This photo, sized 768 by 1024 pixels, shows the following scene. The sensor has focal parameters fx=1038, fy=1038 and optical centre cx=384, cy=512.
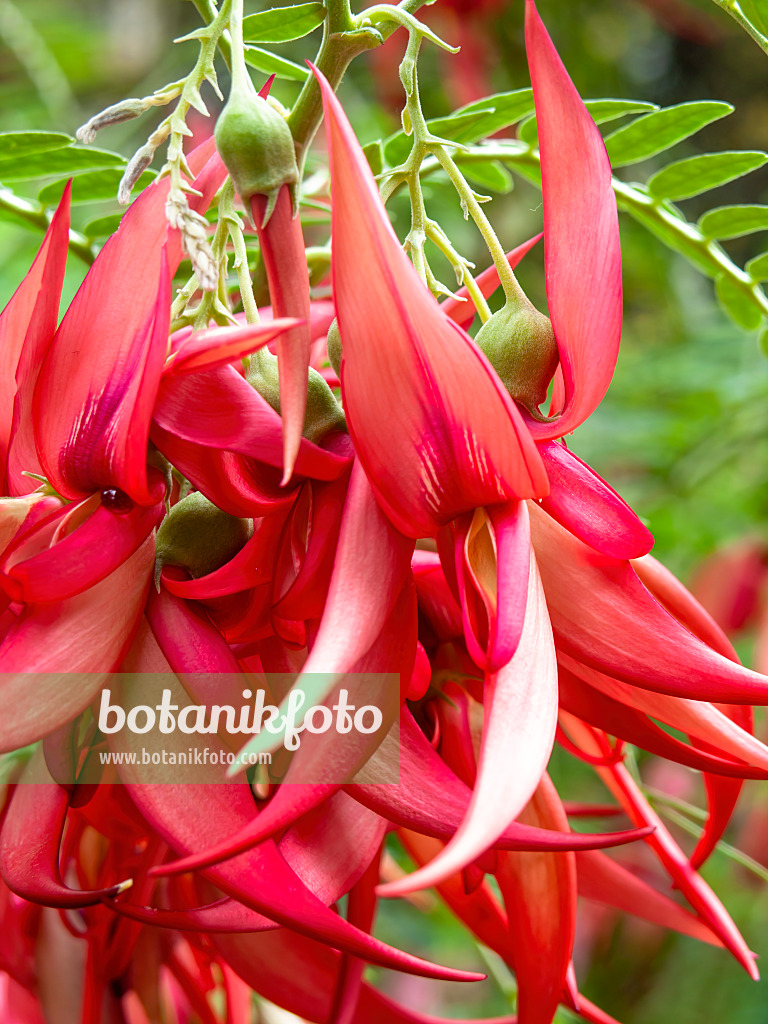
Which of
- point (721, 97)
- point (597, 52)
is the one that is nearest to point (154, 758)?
point (597, 52)

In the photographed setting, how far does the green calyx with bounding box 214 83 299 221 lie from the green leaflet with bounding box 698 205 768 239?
0.45 meters

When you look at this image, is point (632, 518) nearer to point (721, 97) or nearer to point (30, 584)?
point (30, 584)

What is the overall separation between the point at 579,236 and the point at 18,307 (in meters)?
0.26

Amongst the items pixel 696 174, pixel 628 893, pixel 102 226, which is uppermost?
pixel 696 174

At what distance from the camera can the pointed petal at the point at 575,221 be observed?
1.34 feet

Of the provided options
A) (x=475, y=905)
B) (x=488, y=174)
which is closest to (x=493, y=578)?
(x=475, y=905)

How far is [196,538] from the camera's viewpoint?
463 mm

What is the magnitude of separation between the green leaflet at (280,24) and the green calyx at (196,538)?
0.30m

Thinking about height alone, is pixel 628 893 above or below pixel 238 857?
below

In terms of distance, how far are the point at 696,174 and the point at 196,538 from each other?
0.50 metres

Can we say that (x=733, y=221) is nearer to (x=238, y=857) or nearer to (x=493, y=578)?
(x=493, y=578)

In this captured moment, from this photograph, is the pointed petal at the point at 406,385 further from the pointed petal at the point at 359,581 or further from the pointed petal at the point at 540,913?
the pointed petal at the point at 540,913

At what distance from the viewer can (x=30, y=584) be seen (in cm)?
41

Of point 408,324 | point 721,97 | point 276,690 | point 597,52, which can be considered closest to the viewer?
point 408,324
